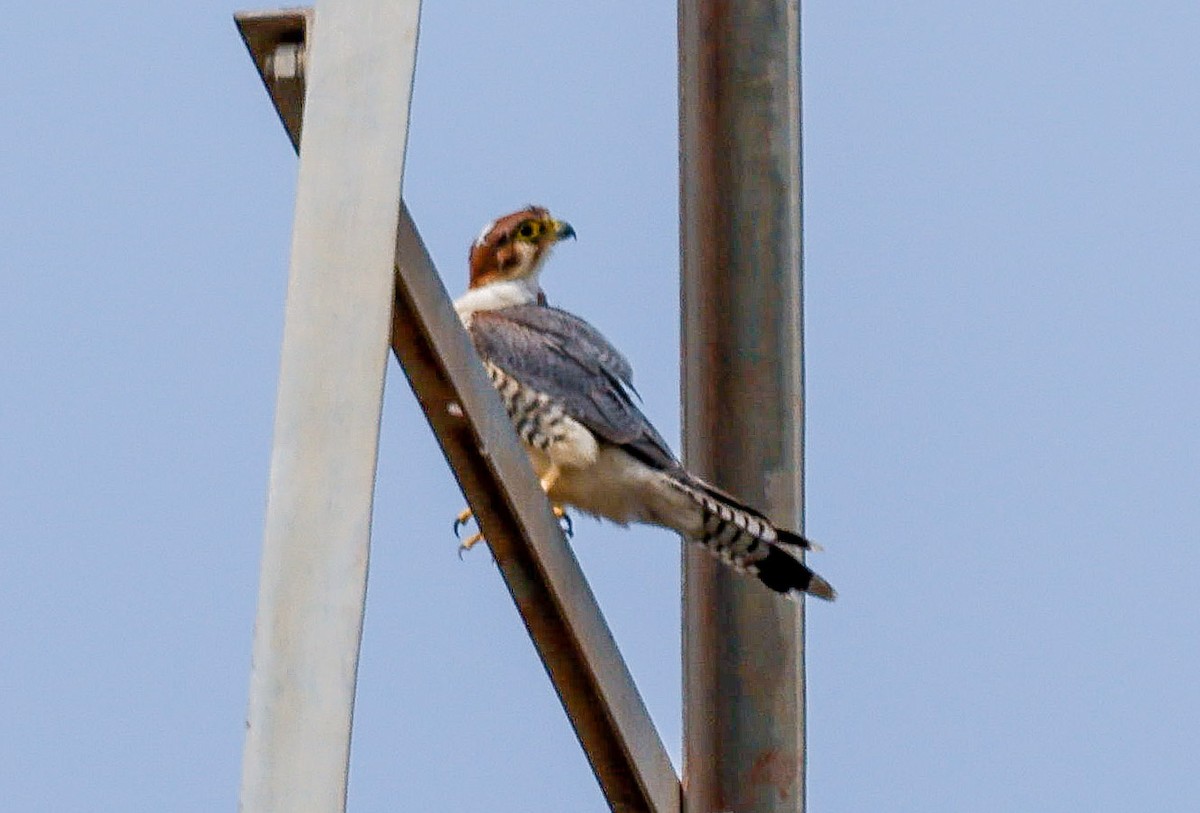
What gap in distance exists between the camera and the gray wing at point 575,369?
4664mm

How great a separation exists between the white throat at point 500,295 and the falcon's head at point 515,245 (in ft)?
0.06

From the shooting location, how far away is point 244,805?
6.56 feet

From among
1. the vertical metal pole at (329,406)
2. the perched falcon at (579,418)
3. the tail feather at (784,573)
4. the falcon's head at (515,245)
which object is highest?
the falcon's head at (515,245)

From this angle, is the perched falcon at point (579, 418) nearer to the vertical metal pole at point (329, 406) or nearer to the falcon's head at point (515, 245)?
the falcon's head at point (515, 245)

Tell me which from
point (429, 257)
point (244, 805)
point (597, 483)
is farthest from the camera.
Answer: point (597, 483)

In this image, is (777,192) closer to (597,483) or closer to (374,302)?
(597,483)

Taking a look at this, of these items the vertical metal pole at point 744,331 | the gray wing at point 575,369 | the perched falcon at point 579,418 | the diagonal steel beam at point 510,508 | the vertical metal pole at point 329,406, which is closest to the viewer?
the vertical metal pole at point 329,406

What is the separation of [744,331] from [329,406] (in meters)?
1.57

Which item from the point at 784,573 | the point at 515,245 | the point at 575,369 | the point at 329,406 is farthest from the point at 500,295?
the point at 329,406

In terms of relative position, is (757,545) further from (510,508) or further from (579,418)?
(579,418)

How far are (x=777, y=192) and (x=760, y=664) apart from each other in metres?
0.70

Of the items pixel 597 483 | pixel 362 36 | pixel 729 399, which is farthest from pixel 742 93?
pixel 362 36

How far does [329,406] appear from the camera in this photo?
84.4 inches

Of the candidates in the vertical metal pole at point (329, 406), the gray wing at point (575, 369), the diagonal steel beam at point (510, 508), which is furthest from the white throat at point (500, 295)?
the vertical metal pole at point (329, 406)
